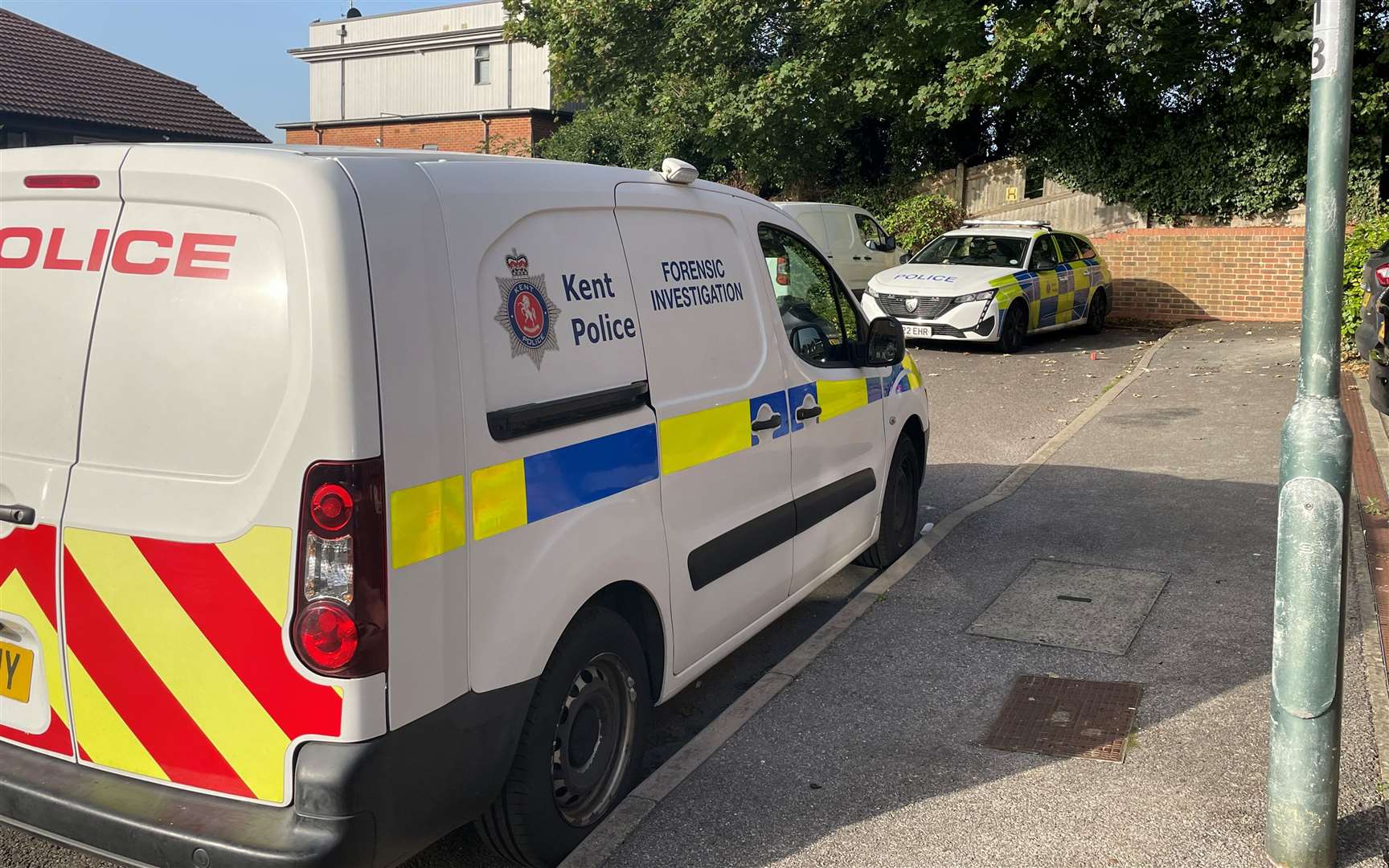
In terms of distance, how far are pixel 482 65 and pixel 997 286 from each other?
109 feet

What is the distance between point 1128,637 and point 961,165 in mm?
20711

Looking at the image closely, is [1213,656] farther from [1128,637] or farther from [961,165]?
[961,165]

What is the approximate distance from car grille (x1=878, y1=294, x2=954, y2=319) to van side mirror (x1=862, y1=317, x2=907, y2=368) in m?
9.66

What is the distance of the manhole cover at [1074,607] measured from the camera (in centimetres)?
522

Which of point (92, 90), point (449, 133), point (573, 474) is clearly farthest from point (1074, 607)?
point (449, 133)

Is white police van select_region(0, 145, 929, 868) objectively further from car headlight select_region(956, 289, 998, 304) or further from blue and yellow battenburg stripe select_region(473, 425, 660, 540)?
car headlight select_region(956, 289, 998, 304)

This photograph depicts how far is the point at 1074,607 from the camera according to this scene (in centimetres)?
560

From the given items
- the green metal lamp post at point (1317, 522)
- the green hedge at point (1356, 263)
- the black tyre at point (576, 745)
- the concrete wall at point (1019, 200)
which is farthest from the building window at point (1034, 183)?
the black tyre at point (576, 745)

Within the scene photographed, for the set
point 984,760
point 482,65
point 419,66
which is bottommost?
point 984,760

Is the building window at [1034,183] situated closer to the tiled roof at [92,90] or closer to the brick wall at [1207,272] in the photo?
the brick wall at [1207,272]

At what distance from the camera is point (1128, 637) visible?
17.0ft

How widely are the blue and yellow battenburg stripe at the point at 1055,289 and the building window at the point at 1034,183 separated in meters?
6.21

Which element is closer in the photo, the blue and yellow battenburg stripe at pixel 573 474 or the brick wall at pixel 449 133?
the blue and yellow battenburg stripe at pixel 573 474

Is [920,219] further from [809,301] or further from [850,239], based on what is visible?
[809,301]
